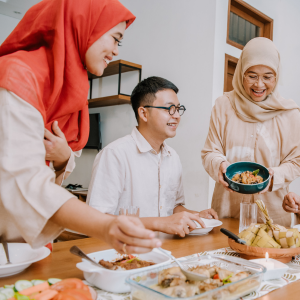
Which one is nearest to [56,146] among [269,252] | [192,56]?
[269,252]

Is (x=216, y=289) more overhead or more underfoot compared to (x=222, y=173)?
more underfoot

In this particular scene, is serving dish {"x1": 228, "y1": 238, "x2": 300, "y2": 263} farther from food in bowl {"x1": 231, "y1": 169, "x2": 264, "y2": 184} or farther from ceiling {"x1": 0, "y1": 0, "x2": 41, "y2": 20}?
ceiling {"x1": 0, "y1": 0, "x2": 41, "y2": 20}

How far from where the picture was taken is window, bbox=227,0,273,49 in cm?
328

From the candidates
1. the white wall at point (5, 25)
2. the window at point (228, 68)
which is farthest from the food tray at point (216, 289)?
the white wall at point (5, 25)

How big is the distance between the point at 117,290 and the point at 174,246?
19.6 inches

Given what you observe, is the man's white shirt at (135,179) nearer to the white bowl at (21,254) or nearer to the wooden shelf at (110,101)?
the white bowl at (21,254)

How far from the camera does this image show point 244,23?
11.4 ft

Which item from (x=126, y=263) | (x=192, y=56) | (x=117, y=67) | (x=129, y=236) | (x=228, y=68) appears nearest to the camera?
(x=129, y=236)

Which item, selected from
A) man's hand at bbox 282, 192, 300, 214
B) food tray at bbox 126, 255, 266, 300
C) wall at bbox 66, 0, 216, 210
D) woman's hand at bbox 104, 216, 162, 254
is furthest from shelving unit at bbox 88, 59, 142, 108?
woman's hand at bbox 104, 216, 162, 254

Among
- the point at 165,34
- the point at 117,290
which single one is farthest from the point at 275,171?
the point at 165,34

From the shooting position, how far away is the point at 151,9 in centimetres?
363

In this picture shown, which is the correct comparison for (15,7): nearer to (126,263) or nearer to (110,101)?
(110,101)

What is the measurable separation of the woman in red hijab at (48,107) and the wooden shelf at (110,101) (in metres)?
2.55

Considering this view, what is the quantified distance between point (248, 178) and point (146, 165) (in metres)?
0.67
